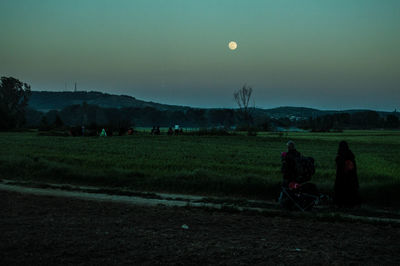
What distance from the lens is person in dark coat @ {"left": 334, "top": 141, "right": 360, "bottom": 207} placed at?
39.1ft

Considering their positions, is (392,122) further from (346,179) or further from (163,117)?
(346,179)

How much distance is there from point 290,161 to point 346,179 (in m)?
1.89

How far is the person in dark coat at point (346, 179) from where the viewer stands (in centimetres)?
1193

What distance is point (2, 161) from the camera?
23.2 metres

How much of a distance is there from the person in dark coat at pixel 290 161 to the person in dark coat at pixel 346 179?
142cm

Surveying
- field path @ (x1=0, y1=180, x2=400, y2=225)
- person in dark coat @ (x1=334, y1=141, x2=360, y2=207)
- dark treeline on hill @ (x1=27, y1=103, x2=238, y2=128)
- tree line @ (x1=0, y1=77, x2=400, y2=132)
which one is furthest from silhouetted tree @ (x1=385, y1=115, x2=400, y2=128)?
person in dark coat @ (x1=334, y1=141, x2=360, y2=207)

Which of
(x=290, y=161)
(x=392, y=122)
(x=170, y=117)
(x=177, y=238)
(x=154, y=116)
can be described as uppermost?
(x=392, y=122)

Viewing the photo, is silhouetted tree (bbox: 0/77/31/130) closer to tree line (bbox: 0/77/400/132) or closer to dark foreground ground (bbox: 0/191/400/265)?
tree line (bbox: 0/77/400/132)

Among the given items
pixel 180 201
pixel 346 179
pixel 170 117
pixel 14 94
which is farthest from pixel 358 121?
pixel 180 201

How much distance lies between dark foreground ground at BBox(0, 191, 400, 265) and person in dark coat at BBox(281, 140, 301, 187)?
4.80 feet

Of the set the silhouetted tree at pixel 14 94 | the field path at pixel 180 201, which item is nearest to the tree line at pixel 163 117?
the silhouetted tree at pixel 14 94

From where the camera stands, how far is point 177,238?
8.01 m

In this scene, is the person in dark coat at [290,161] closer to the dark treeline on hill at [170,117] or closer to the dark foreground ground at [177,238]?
the dark foreground ground at [177,238]

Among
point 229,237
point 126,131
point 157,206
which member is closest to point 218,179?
point 157,206
